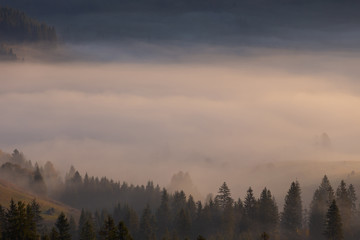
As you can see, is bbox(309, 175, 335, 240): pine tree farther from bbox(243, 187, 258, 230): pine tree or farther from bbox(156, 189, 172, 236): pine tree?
bbox(156, 189, 172, 236): pine tree

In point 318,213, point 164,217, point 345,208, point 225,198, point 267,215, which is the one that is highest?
point 225,198

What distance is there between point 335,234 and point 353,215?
116 ft

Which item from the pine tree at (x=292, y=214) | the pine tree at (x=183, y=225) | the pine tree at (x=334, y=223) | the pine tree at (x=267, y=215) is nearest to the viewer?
the pine tree at (x=334, y=223)

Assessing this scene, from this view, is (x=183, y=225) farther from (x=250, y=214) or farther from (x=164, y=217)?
(x=250, y=214)

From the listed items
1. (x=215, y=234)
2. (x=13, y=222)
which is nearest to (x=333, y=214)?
(x=215, y=234)

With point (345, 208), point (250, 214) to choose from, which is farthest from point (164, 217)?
point (345, 208)

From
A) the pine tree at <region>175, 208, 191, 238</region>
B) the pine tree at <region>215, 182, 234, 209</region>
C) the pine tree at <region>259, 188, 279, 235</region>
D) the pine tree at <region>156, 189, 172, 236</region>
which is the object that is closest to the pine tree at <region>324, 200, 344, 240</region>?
the pine tree at <region>259, 188, 279, 235</region>

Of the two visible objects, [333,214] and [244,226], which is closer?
[333,214]

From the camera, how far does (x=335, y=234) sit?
14488cm

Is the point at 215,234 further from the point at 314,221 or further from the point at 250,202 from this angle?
the point at 314,221

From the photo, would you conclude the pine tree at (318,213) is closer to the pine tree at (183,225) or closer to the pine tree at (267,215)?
the pine tree at (267,215)

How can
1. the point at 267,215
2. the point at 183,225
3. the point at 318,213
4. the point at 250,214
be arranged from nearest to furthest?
the point at 267,215 < the point at 318,213 < the point at 250,214 < the point at 183,225

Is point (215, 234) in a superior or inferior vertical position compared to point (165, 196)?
inferior

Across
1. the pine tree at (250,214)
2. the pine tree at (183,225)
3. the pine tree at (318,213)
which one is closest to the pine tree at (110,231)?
the pine tree at (183,225)
